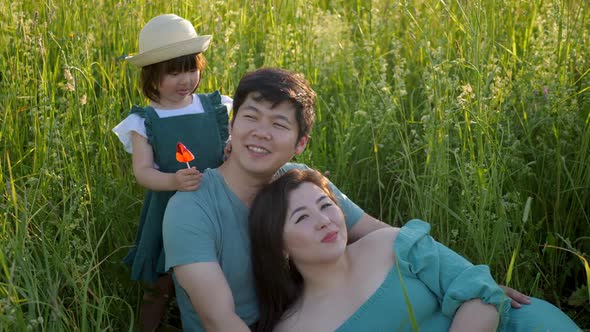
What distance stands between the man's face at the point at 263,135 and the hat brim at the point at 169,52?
40cm

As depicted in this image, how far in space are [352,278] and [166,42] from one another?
1.05m

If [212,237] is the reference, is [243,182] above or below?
above

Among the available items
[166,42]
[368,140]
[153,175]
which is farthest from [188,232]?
[368,140]

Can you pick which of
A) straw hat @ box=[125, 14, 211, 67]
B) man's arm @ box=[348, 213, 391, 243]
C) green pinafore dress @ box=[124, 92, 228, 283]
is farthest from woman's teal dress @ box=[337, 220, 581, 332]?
straw hat @ box=[125, 14, 211, 67]

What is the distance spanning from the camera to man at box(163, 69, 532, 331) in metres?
2.61

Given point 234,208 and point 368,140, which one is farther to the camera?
point 368,140

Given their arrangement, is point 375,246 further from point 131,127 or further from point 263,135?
point 131,127

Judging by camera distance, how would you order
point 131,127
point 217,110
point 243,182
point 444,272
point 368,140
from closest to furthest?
point 444,272, point 243,182, point 131,127, point 217,110, point 368,140

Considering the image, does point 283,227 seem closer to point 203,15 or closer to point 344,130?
point 344,130

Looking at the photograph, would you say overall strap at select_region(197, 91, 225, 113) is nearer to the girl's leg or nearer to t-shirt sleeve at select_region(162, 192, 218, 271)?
t-shirt sleeve at select_region(162, 192, 218, 271)

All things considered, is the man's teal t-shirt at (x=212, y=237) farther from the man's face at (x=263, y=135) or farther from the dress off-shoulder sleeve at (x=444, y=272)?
the dress off-shoulder sleeve at (x=444, y=272)

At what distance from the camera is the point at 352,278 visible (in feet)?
8.91

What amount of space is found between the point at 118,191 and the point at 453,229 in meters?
1.29

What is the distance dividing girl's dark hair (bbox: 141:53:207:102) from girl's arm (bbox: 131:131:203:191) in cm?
17
